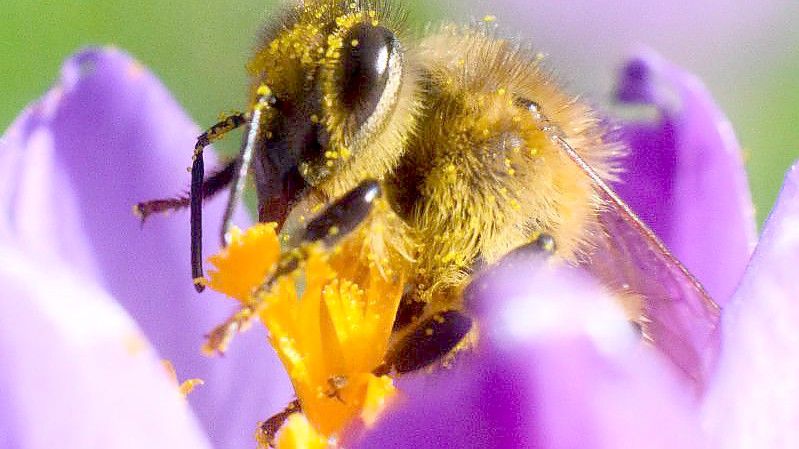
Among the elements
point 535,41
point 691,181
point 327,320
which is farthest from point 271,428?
point 535,41

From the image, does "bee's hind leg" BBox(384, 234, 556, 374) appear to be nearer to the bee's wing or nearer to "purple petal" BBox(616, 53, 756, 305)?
the bee's wing

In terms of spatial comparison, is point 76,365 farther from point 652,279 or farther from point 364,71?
point 652,279

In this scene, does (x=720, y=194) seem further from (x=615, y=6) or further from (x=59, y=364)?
(x=615, y=6)

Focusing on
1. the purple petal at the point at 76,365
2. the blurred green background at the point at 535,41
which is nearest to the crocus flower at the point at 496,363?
the purple petal at the point at 76,365

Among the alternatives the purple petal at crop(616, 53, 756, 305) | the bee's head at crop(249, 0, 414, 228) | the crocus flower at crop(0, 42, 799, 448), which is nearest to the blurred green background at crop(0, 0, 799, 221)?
the purple petal at crop(616, 53, 756, 305)

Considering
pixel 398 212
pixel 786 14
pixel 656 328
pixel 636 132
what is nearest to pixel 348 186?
pixel 398 212
